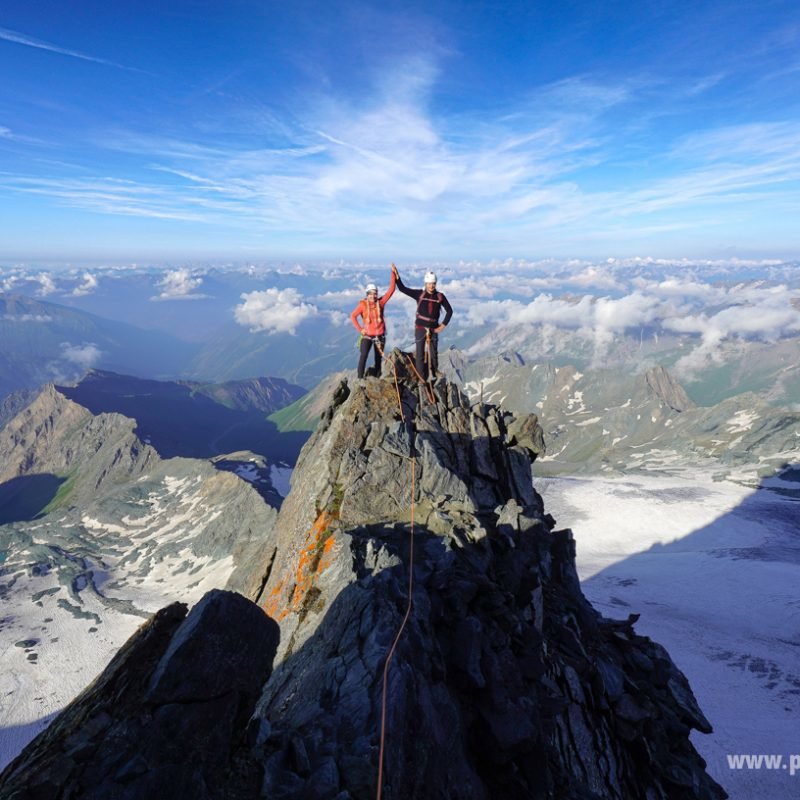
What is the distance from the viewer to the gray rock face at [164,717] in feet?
23.8

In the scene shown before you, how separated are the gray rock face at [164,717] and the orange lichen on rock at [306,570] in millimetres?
8347

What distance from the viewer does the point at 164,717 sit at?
27.0 ft

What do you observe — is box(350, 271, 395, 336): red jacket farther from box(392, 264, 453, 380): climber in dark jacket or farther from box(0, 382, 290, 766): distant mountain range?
Answer: box(0, 382, 290, 766): distant mountain range

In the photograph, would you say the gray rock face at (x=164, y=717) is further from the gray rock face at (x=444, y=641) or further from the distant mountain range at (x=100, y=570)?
the distant mountain range at (x=100, y=570)

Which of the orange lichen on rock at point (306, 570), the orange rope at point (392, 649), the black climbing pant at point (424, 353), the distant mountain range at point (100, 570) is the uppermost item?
the black climbing pant at point (424, 353)

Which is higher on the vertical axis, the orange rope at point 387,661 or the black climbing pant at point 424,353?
the black climbing pant at point 424,353

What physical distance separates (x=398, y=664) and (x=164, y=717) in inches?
232

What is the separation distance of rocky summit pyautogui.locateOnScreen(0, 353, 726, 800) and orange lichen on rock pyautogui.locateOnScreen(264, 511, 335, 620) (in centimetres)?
11

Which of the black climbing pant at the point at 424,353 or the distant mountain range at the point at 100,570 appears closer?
the black climbing pant at the point at 424,353

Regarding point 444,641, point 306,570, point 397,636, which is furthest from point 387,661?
point 306,570

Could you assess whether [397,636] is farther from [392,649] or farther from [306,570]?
[306,570]

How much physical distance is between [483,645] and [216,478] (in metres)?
182

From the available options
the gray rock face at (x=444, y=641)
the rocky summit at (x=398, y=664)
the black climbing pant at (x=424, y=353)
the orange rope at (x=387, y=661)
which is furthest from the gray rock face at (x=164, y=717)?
the black climbing pant at (x=424, y=353)

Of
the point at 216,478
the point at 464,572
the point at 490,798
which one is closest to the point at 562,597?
the point at 464,572
